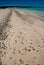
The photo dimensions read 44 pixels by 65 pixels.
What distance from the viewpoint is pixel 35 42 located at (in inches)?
443

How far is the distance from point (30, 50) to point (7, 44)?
199 centimetres

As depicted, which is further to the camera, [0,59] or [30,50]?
[30,50]

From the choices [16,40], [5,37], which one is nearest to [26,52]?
[16,40]

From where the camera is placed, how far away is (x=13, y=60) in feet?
Result: 27.6

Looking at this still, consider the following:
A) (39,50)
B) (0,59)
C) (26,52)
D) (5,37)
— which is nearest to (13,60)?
(0,59)

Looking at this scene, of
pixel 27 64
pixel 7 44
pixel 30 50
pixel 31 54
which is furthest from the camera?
pixel 7 44

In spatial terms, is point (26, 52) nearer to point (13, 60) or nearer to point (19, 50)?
point (19, 50)

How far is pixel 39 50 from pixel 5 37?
3.71 m

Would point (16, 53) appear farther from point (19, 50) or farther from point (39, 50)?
point (39, 50)

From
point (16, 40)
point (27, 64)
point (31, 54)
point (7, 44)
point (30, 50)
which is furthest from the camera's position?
point (16, 40)

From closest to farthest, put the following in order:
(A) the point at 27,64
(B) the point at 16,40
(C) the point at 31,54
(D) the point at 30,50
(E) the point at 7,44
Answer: (A) the point at 27,64, (C) the point at 31,54, (D) the point at 30,50, (E) the point at 7,44, (B) the point at 16,40

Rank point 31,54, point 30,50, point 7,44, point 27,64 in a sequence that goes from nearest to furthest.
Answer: point 27,64 < point 31,54 < point 30,50 < point 7,44

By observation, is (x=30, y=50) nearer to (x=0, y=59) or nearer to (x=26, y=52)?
(x=26, y=52)

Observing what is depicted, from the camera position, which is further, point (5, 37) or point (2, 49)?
point (5, 37)
